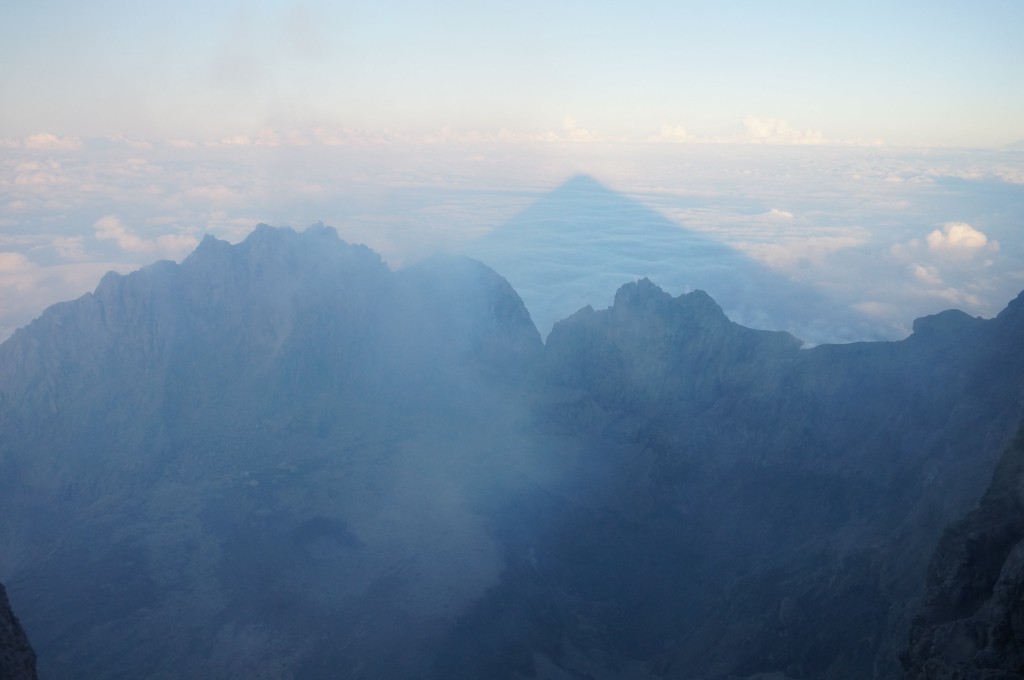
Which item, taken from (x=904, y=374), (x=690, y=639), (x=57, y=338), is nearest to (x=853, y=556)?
(x=690, y=639)

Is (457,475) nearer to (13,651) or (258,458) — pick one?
(258,458)

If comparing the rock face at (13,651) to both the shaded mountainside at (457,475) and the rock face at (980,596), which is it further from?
the shaded mountainside at (457,475)

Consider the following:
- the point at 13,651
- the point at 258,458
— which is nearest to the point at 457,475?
the point at 258,458

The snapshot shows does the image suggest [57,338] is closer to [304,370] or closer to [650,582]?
[304,370]

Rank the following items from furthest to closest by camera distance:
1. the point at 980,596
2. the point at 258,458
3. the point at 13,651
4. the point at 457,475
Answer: the point at 258,458
the point at 457,475
the point at 980,596
the point at 13,651

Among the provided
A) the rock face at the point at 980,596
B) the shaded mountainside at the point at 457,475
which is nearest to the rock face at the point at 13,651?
the rock face at the point at 980,596
